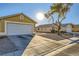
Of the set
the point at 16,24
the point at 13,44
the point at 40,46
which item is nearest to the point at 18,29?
the point at 16,24

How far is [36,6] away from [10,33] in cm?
81

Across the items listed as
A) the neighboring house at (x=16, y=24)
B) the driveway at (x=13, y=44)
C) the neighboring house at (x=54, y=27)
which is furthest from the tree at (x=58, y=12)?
the driveway at (x=13, y=44)

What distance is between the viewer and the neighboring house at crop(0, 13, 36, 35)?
3371 mm

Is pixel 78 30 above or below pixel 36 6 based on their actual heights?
below

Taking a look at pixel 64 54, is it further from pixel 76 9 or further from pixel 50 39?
pixel 76 9

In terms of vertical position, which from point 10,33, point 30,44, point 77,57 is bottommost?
point 77,57

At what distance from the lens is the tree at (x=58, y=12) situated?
3.36 meters

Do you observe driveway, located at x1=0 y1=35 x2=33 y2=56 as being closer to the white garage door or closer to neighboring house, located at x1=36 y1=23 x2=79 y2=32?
the white garage door

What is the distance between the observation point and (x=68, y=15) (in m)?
3.41

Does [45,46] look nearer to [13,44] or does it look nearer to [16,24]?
[13,44]

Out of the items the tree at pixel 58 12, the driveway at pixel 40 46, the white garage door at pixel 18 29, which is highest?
the tree at pixel 58 12

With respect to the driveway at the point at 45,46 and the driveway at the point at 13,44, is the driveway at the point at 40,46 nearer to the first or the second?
the driveway at the point at 45,46

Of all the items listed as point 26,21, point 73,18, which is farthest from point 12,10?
point 73,18

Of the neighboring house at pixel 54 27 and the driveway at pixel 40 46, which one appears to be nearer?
the driveway at pixel 40 46
